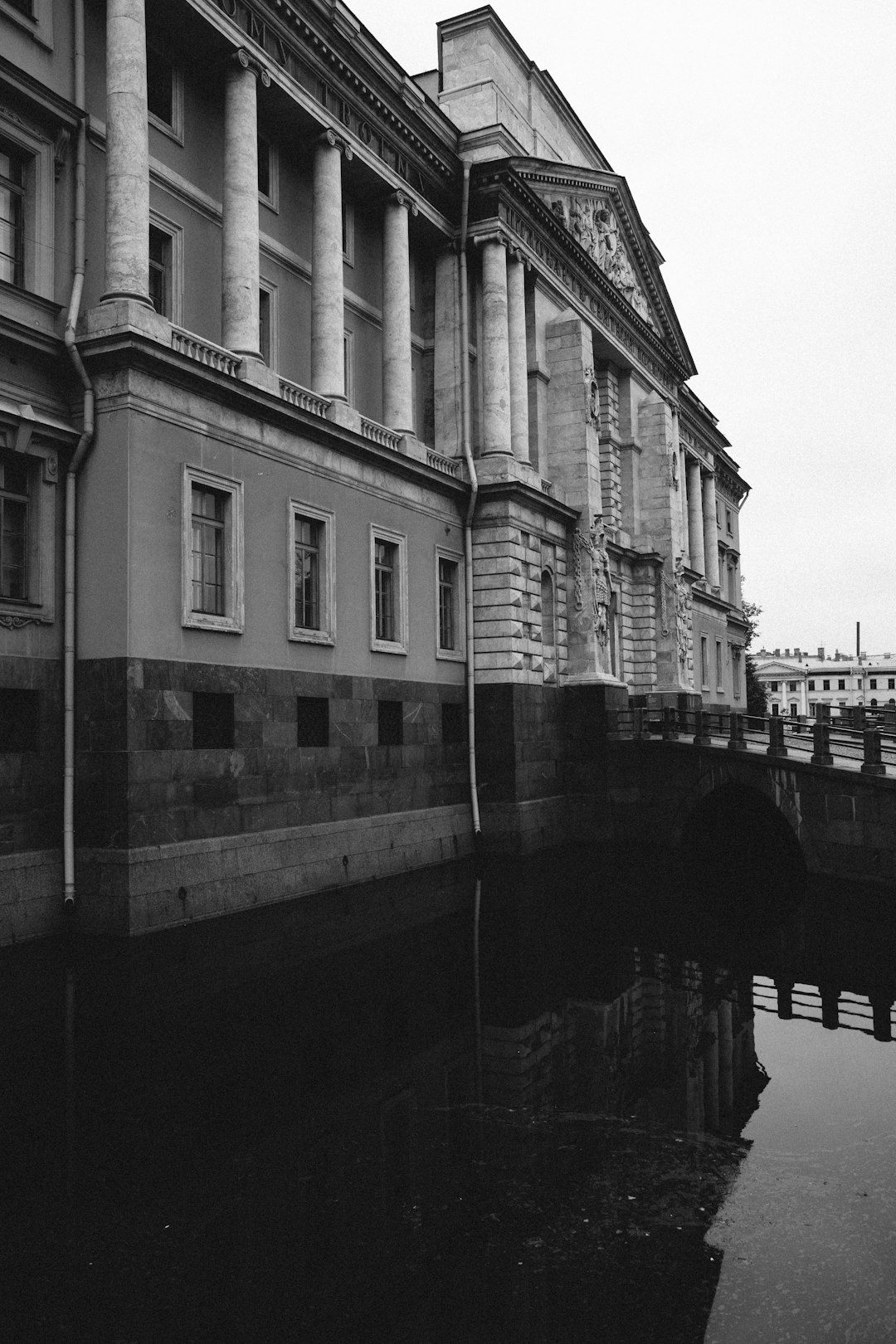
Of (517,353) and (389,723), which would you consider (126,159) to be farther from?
(517,353)

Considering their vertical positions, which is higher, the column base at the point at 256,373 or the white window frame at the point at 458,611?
the column base at the point at 256,373

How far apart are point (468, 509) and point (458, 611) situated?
7.97ft

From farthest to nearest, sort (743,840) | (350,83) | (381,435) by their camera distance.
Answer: (743,840)
(381,435)
(350,83)

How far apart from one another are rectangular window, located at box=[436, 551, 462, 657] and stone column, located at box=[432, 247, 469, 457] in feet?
9.16

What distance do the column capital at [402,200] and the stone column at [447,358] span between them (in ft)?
6.88

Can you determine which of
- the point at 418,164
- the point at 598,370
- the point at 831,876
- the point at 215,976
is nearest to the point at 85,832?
the point at 215,976

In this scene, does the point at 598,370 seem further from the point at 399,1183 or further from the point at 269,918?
the point at 399,1183

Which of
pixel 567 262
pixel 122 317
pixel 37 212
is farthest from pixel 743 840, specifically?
pixel 37 212

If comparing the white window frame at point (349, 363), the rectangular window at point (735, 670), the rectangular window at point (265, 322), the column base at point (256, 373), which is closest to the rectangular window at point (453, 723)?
the white window frame at point (349, 363)

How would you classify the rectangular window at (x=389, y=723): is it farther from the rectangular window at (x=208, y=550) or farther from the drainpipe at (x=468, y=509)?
the rectangular window at (x=208, y=550)

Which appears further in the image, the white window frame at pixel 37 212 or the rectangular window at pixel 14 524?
the white window frame at pixel 37 212

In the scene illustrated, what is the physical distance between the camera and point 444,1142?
8430mm

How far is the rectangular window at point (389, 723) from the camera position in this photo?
21969 millimetres

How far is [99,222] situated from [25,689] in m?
7.45
